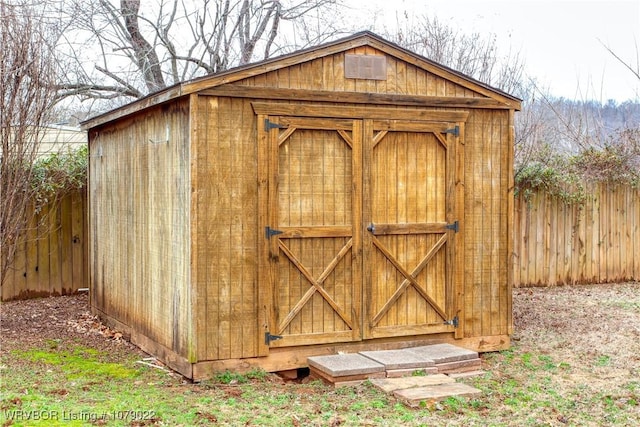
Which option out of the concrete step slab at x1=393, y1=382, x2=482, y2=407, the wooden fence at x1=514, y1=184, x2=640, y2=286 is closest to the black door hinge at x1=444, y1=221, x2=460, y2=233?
the concrete step slab at x1=393, y1=382, x2=482, y2=407

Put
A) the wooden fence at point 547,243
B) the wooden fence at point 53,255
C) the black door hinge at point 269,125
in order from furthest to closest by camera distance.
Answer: the wooden fence at point 547,243, the wooden fence at point 53,255, the black door hinge at point 269,125

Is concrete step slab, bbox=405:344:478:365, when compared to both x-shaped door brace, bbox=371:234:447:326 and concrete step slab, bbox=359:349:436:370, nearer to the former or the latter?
concrete step slab, bbox=359:349:436:370

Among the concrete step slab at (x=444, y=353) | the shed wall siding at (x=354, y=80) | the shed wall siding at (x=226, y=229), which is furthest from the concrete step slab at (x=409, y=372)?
the shed wall siding at (x=354, y=80)

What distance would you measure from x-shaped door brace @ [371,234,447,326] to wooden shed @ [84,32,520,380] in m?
0.01

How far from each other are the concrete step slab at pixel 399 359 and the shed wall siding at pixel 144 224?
1733mm

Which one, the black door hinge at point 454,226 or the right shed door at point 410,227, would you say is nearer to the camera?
the right shed door at point 410,227

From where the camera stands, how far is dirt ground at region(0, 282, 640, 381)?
7.71 m

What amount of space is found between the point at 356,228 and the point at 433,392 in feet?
5.95

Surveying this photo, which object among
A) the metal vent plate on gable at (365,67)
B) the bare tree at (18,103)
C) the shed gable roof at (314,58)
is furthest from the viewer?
the bare tree at (18,103)

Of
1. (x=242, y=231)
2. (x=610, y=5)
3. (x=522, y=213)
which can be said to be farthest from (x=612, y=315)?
(x=610, y=5)

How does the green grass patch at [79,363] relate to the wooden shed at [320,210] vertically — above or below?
below

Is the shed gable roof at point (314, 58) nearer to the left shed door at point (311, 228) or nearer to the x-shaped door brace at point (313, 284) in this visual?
the left shed door at point (311, 228)

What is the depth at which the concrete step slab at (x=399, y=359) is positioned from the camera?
21.1 feet

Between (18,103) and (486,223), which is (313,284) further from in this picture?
(18,103)
